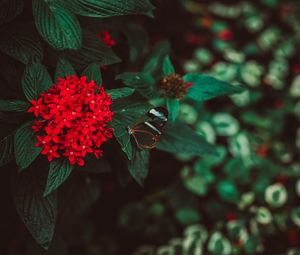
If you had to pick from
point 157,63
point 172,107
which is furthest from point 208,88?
point 157,63

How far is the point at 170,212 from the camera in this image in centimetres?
197

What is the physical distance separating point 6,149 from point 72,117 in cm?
21

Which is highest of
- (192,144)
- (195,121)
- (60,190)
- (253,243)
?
(192,144)

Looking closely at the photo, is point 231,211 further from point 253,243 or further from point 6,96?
point 6,96

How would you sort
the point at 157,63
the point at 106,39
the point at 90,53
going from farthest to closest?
the point at 157,63 → the point at 106,39 → the point at 90,53

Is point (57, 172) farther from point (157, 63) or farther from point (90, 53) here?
point (157, 63)

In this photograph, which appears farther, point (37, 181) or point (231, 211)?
point (231, 211)

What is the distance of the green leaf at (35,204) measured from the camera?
3.14ft

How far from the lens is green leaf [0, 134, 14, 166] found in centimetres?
88

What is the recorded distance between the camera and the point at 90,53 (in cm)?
102

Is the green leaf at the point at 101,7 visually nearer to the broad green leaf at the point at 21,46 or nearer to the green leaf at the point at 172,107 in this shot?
the broad green leaf at the point at 21,46

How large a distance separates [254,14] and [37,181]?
1996 mm

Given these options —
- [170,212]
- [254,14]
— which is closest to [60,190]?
[170,212]

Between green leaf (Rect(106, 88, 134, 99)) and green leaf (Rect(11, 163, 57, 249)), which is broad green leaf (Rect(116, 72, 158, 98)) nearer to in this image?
green leaf (Rect(106, 88, 134, 99))
